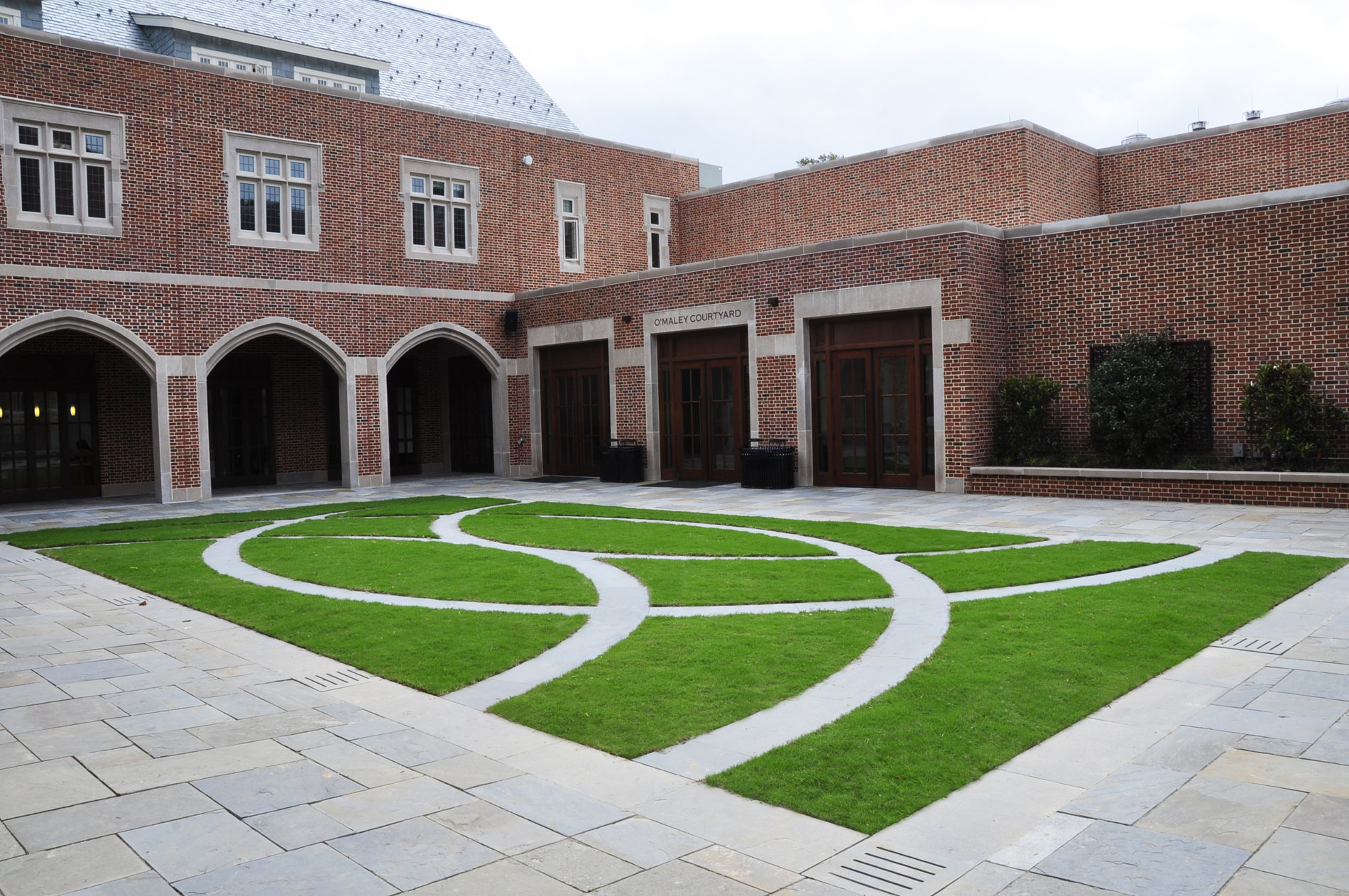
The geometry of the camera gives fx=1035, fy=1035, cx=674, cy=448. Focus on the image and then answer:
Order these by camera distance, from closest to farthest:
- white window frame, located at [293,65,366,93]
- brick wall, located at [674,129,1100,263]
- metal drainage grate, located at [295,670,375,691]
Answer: metal drainage grate, located at [295,670,375,691], brick wall, located at [674,129,1100,263], white window frame, located at [293,65,366,93]

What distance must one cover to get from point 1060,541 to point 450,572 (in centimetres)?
661

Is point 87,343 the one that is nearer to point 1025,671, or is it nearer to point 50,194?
point 50,194

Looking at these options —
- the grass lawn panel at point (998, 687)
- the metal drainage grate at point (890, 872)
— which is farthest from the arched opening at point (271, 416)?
the metal drainage grate at point (890, 872)

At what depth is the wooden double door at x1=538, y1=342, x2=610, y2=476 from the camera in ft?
78.8

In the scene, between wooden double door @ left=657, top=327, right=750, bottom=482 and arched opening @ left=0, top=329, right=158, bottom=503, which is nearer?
wooden double door @ left=657, top=327, right=750, bottom=482

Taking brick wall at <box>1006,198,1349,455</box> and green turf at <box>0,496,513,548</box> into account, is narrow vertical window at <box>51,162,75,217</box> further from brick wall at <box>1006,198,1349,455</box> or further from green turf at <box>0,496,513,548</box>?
brick wall at <box>1006,198,1349,455</box>

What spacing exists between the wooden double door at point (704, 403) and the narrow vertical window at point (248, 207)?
8.76 metres

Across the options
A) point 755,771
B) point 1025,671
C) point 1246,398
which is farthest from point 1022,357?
point 755,771

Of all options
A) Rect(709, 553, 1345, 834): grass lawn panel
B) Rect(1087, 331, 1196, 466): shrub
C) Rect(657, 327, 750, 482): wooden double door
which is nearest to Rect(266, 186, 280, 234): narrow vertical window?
Rect(657, 327, 750, 482): wooden double door

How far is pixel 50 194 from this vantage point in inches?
732

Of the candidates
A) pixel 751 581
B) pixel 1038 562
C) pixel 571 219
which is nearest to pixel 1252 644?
pixel 1038 562

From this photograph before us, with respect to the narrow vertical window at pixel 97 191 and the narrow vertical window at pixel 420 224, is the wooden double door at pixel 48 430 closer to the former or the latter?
the narrow vertical window at pixel 97 191

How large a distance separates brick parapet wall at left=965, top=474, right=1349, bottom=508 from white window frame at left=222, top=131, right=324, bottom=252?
47.5 ft

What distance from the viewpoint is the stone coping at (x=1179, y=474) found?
13.7m
